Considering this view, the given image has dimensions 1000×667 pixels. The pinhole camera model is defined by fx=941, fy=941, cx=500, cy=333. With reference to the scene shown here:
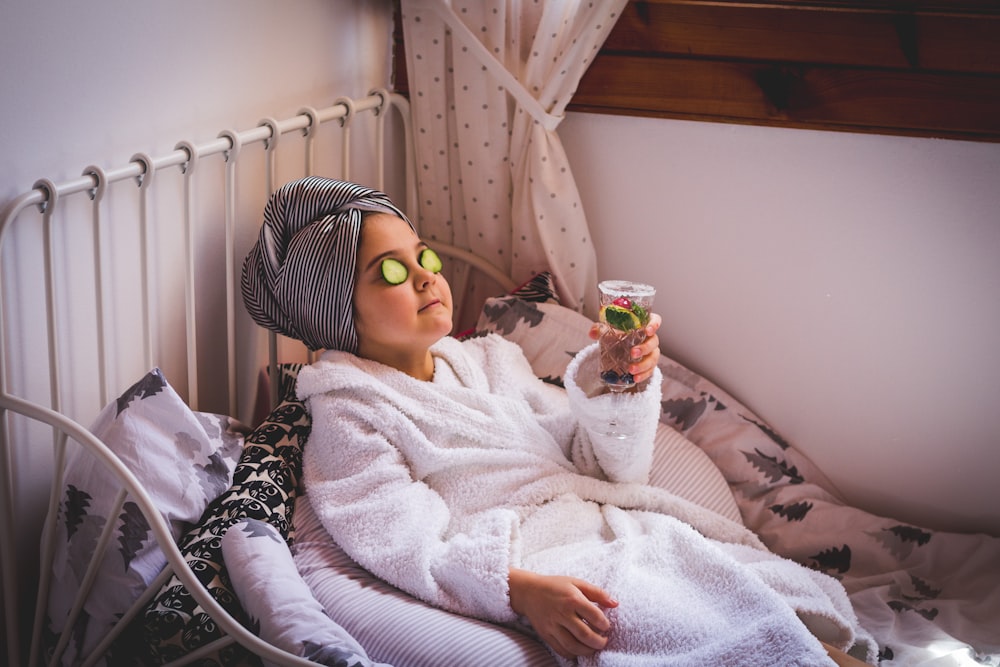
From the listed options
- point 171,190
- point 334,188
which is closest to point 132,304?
point 171,190

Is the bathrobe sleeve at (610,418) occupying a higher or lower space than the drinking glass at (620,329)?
lower

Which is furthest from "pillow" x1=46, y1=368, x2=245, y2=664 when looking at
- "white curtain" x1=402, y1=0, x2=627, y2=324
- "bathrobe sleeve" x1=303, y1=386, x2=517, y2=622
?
"white curtain" x1=402, y1=0, x2=627, y2=324

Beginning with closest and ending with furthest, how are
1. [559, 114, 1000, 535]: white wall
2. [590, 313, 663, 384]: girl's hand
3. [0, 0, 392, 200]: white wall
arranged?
[0, 0, 392, 200]: white wall < [590, 313, 663, 384]: girl's hand < [559, 114, 1000, 535]: white wall

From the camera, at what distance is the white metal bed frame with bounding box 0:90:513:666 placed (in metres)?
1.10

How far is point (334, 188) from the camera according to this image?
1.51m

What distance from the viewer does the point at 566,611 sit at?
124cm

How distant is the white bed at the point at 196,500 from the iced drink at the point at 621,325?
39 centimetres

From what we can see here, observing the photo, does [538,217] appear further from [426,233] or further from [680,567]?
[680,567]

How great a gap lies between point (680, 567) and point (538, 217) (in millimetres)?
851

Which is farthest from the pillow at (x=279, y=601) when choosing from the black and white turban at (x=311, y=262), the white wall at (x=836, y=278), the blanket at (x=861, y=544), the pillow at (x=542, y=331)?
the white wall at (x=836, y=278)

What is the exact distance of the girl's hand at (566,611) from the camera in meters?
1.22

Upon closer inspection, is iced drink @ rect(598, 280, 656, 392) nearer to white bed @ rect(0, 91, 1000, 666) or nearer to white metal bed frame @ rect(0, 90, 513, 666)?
white bed @ rect(0, 91, 1000, 666)

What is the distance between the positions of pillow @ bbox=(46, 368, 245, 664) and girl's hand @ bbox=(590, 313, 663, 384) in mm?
620

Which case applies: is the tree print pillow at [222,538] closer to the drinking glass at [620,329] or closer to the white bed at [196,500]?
the white bed at [196,500]
